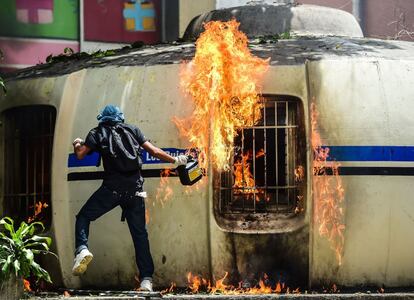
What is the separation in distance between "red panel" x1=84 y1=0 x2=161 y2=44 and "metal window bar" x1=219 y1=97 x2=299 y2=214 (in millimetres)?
7775

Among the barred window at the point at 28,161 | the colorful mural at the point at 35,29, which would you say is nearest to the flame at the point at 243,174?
the barred window at the point at 28,161

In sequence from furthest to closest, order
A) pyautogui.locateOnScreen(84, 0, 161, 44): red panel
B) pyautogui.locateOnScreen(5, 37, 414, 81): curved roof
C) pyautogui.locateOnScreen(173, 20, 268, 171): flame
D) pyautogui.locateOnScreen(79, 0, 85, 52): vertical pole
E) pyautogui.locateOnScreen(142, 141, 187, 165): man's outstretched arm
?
pyautogui.locateOnScreen(84, 0, 161, 44): red panel < pyautogui.locateOnScreen(79, 0, 85, 52): vertical pole < pyautogui.locateOnScreen(5, 37, 414, 81): curved roof < pyautogui.locateOnScreen(173, 20, 268, 171): flame < pyautogui.locateOnScreen(142, 141, 187, 165): man's outstretched arm

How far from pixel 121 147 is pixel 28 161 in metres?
3.27

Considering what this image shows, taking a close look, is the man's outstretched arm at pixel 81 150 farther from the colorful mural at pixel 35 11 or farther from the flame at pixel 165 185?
the colorful mural at pixel 35 11

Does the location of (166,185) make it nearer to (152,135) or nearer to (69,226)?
(152,135)

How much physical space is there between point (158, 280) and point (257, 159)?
1.97m

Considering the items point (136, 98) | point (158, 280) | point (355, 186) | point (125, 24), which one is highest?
point (125, 24)

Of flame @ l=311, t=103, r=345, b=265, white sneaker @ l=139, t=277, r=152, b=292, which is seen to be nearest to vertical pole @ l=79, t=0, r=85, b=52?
flame @ l=311, t=103, r=345, b=265

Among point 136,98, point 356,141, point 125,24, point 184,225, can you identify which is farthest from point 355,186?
point 125,24

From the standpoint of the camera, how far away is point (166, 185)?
1254cm

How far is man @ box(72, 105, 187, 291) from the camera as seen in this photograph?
11.2 m

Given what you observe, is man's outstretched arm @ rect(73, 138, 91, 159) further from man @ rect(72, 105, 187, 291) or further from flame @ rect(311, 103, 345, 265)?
flame @ rect(311, 103, 345, 265)

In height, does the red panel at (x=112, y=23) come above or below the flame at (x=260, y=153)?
above

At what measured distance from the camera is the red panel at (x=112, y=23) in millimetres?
19781
